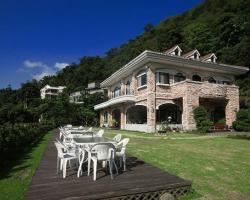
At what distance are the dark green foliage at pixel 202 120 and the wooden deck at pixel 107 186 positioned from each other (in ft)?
49.1

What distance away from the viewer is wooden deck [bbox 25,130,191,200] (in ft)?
14.7

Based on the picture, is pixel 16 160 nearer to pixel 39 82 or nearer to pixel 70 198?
pixel 70 198

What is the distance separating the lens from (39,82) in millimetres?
108688

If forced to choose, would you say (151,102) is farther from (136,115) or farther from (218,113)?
(218,113)

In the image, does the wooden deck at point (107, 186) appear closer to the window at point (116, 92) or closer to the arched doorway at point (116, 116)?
the window at point (116, 92)

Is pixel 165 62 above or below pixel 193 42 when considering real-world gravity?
below

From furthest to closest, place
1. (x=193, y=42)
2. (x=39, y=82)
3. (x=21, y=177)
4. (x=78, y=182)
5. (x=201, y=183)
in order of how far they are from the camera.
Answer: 1. (x=39, y=82)
2. (x=193, y=42)
3. (x=21, y=177)
4. (x=201, y=183)
5. (x=78, y=182)

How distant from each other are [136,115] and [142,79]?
703 cm

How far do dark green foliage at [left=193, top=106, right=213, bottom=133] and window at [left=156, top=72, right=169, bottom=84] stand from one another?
15.3 ft

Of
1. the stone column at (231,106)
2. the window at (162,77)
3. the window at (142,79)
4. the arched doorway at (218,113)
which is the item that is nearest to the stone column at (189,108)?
the window at (162,77)

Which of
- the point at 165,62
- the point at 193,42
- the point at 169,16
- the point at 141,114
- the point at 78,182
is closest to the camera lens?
the point at 78,182

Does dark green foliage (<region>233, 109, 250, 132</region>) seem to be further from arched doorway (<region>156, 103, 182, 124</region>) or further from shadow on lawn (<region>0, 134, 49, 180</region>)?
shadow on lawn (<region>0, 134, 49, 180</region>)

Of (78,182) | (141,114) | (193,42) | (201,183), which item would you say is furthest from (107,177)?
(193,42)

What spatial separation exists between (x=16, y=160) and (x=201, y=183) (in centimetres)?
698
